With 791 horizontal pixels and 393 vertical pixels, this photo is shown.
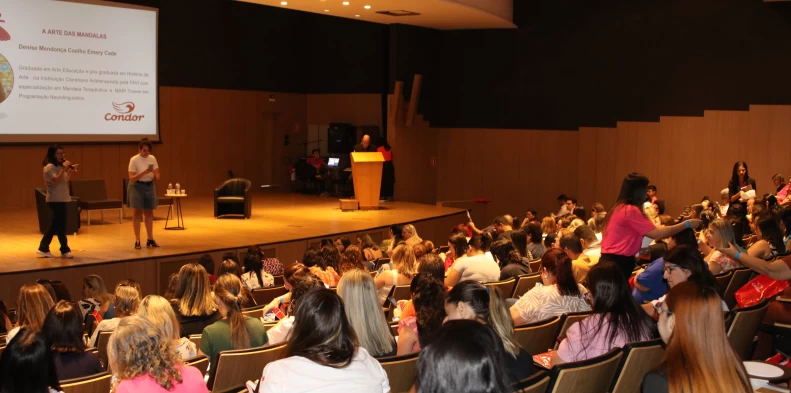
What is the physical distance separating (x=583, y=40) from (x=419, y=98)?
3647 mm

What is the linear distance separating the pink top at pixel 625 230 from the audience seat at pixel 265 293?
9.02 ft

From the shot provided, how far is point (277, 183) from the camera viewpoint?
1906cm

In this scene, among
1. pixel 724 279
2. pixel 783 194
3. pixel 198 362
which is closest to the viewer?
pixel 198 362

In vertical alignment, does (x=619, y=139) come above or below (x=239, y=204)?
above

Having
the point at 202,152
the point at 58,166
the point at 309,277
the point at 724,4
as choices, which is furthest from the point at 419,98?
the point at 309,277

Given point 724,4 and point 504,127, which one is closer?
point 724,4

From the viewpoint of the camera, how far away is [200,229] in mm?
12172

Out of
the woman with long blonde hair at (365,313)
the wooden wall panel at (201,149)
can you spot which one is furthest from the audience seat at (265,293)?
the wooden wall panel at (201,149)

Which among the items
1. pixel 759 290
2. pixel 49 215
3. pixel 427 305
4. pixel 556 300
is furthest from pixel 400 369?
pixel 49 215

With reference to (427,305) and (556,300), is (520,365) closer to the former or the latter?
(427,305)

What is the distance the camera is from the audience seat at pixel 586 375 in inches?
121

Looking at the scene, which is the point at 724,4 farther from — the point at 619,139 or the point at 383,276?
the point at 383,276

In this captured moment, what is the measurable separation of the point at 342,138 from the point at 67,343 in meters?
14.1

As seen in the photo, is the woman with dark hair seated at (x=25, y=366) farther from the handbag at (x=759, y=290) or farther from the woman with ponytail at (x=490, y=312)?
the handbag at (x=759, y=290)
